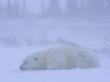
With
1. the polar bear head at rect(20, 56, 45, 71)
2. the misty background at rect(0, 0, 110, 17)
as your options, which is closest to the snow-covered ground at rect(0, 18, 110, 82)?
the misty background at rect(0, 0, 110, 17)

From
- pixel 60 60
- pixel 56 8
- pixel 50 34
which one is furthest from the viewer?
pixel 56 8

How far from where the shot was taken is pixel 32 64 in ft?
17.8

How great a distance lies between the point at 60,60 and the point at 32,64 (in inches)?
15.9

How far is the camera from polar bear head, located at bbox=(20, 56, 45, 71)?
17.7ft

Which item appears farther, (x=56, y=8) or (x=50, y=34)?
(x=56, y=8)

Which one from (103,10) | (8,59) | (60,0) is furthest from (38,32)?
(8,59)

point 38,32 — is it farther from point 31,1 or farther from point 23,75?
point 23,75

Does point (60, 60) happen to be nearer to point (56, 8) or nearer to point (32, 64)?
point (32, 64)

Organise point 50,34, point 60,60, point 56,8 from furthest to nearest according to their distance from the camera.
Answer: point 56,8, point 50,34, point 60,60

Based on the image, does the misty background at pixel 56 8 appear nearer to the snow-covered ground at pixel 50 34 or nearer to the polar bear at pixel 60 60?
the snow-covered ground at pixel 50 34

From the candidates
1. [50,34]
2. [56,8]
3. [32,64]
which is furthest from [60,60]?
[56,8]

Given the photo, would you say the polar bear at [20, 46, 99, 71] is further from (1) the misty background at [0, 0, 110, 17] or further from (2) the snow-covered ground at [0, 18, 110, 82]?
(1) the misty background at [0, 0, 110, 17]

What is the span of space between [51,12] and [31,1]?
126 centimetres

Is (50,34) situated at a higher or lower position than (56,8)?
lower
